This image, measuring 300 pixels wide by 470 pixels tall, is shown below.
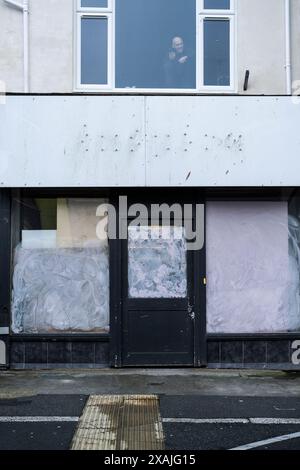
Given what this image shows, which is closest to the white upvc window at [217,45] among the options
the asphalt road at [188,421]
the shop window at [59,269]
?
the shop window at [59,269]

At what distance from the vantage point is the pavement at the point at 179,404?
18.6 feet

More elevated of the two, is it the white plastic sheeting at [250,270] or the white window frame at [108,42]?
the white window frame at [108,42]

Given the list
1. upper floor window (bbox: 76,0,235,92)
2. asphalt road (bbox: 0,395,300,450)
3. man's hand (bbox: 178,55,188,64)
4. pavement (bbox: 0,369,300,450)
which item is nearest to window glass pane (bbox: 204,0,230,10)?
upper floor window (bbox: 76,0,235,92)

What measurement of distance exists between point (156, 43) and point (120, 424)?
19.6 ft

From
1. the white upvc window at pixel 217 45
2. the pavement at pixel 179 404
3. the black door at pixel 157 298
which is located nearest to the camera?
the pavement at pixel 179 404

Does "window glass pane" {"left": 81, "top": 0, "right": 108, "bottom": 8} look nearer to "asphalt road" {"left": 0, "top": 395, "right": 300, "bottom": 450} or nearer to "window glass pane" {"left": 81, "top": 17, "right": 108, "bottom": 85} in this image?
"window glass pane" {"left": 81, "top": 17, "right": 108, "bottom": 85}

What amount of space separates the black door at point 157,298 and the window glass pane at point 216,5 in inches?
139

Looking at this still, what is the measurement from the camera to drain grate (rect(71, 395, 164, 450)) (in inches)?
217

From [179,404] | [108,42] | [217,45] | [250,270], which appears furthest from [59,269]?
[217,45]

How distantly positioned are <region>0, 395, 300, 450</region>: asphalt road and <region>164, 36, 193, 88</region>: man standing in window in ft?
15.9

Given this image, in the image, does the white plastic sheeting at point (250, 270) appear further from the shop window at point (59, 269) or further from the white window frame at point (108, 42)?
the white window frame at point (108, 42)

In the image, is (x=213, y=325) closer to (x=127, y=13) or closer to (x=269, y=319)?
(x=269, y=319)

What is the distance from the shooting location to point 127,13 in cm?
936
